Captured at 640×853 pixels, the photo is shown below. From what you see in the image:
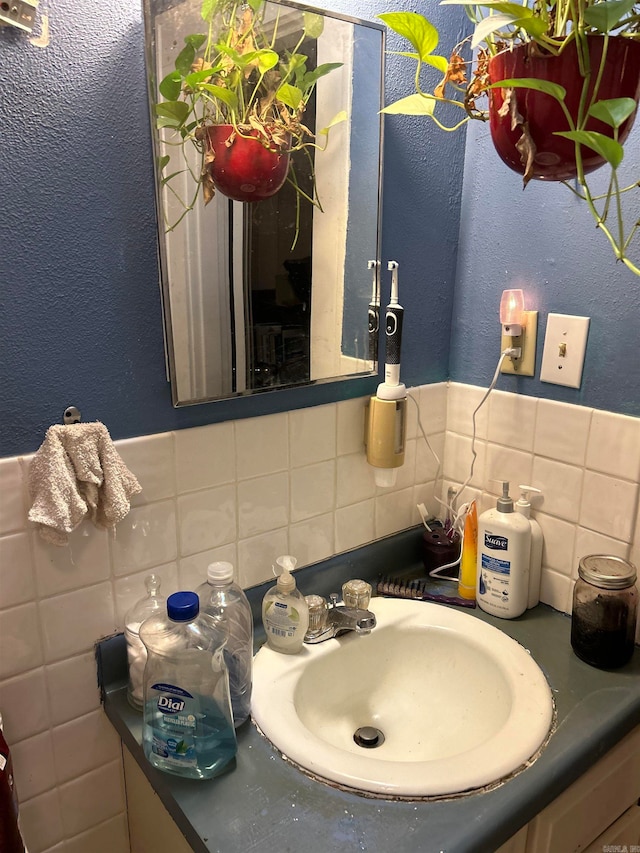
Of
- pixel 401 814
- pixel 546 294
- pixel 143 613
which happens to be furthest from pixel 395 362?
pixel 401 814

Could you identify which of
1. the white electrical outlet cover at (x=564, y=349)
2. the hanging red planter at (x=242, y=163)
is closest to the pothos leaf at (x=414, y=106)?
the hanging red planter at (x=242, y=163)

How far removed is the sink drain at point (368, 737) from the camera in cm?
100

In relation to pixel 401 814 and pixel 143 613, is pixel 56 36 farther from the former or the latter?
pixel 401 814

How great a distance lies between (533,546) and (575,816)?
0.41 metres

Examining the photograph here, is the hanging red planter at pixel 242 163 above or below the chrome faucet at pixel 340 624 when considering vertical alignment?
above

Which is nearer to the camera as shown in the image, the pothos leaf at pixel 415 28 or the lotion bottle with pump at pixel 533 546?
the pothos leaf at pixel 415 28

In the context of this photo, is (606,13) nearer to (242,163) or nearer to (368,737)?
A: (242,163)

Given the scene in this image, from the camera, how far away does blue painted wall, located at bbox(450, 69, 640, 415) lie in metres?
0.99

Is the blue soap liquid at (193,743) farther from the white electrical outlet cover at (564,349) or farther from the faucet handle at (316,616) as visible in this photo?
the white electrical outlet cover at (564,349)

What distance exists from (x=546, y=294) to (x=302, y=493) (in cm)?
55

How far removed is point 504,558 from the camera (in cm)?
111

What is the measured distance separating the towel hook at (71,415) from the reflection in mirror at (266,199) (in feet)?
0.46

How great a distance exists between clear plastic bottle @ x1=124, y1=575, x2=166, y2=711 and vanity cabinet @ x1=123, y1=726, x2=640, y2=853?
11 cm

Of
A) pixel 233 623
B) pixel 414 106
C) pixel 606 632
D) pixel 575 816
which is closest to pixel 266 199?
pixel 414 106
